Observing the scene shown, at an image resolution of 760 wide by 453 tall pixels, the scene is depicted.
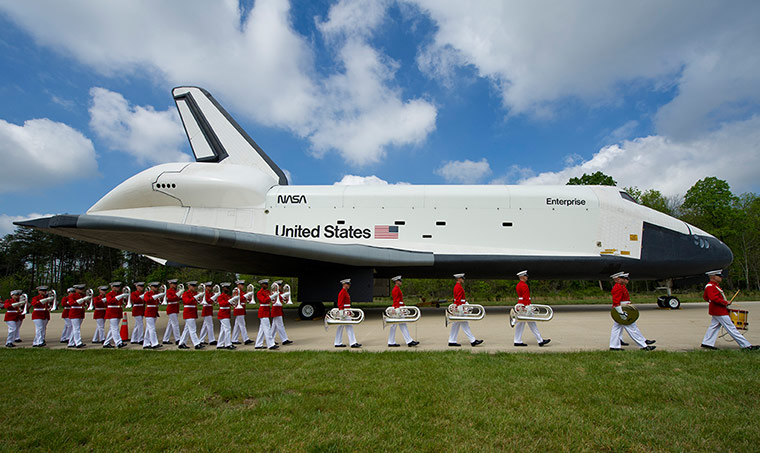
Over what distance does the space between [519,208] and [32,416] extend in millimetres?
11805

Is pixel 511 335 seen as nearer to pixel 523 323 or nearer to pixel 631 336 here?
pixel 523 323

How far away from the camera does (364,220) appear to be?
11.7 m

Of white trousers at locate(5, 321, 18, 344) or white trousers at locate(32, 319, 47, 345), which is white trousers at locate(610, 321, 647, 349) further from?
white trousers at locate(5, 321, 18, 344)

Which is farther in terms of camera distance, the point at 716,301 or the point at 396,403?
the point at 716,301

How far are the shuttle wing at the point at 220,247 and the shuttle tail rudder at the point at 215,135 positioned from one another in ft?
12.8

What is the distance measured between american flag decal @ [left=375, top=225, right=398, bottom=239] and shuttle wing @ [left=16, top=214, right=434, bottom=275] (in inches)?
21.5

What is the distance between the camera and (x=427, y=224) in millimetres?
11734

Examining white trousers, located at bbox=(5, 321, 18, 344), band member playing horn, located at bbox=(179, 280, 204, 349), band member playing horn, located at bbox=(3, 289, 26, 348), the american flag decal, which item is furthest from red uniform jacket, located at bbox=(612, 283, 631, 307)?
white trousers, located at bbox=(5, 321, 18, 344)

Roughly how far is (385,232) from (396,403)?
26.5 feet

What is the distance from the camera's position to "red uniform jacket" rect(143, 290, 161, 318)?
736 centimetres

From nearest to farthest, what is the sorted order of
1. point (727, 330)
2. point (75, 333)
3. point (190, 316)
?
point (727, 330) → point (190, 316) → point (75, 333)

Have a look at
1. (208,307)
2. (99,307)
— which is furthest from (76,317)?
(208,307)

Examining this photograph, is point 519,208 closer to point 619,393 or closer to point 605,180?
point 619,393

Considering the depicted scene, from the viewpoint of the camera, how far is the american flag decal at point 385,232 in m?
11.6
